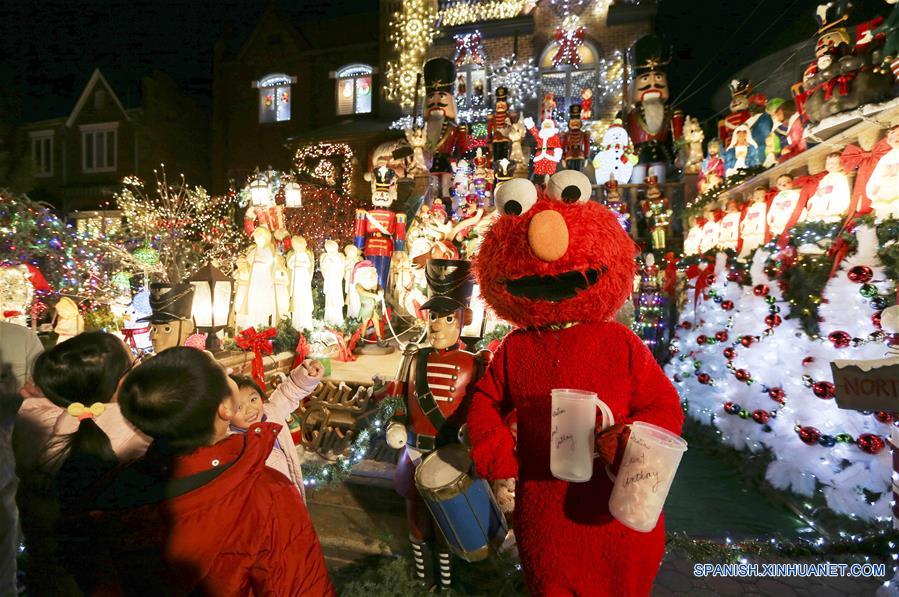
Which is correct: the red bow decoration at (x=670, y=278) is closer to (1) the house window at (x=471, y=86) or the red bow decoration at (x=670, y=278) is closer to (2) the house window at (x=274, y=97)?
(1) the house window at (x=471, y=86)

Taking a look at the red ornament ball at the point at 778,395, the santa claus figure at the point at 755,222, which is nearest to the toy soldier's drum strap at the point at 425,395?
the red ornament ball at the point at 778,395

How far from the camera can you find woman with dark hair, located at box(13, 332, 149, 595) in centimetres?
160

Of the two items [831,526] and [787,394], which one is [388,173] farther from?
[831,526]

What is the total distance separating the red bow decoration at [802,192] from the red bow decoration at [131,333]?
28.4ft

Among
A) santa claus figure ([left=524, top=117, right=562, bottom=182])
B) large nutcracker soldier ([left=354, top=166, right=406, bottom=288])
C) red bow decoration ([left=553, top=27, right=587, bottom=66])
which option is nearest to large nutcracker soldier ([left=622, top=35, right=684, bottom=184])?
santa claus figure ([left=524, top=117, right=562, bottom=182])

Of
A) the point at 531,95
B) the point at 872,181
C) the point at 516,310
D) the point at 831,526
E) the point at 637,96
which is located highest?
the point at 531,95

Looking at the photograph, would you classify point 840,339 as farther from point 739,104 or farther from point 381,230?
→ point 381,230

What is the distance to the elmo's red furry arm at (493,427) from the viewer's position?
5.94 feet

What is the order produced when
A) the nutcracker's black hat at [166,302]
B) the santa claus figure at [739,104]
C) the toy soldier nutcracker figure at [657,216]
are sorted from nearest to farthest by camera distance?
the nutcracker's black hat at [166,302] < the santa claus figure at [739,104] < the toy soldier nutcracker figure at [657,216]

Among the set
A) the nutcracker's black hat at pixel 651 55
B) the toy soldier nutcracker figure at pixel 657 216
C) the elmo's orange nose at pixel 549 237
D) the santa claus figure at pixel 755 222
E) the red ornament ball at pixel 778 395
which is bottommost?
the red ornament ball at pixel 778 395

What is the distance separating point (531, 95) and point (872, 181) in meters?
13.9

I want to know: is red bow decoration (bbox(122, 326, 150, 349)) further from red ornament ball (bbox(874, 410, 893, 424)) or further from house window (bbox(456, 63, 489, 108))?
house window (bbox(456, 63, 489, 108))

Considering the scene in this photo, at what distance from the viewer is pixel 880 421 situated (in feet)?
11.7

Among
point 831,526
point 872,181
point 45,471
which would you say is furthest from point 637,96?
point 45,471
